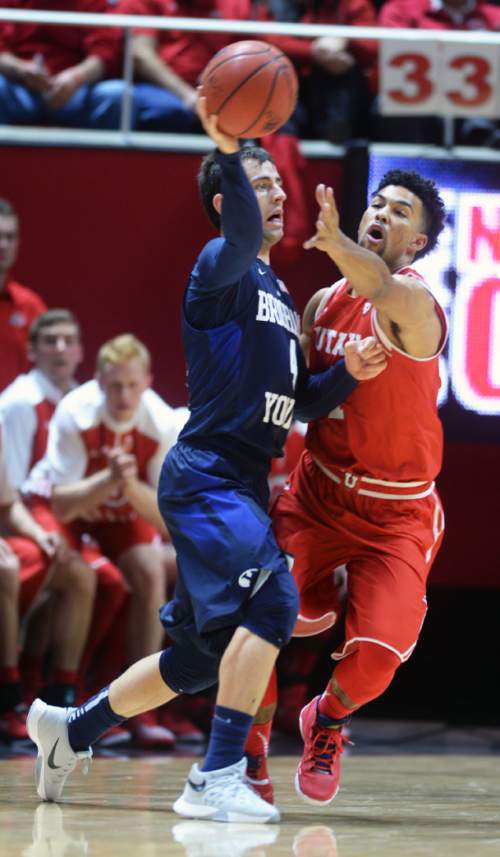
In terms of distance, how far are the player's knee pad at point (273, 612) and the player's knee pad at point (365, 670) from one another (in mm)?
454

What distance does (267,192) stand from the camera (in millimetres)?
4316

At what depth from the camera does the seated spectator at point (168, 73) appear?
24.7 feet

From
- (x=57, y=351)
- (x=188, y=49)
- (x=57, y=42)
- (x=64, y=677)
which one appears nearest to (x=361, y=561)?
(x=64, y=677)

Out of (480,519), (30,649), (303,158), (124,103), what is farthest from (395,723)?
(124,103)

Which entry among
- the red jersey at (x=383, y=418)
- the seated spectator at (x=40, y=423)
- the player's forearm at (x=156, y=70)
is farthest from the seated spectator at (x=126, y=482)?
the red jersey at (x=383, y=418)

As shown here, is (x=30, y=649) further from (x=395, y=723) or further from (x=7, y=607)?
(x=395, y=723)

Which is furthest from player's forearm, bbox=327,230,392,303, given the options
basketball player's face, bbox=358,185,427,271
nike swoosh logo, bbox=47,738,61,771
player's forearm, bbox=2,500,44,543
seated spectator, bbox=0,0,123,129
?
seated spectator, bbox=0,0,123,129

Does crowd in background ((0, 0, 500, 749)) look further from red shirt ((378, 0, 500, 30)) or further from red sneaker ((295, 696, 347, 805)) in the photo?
red sneaker ((295, 696, 347, 805))

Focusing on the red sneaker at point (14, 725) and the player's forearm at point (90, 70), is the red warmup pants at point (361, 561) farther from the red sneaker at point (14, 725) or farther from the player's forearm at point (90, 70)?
the player's forearm at point (90, 70)

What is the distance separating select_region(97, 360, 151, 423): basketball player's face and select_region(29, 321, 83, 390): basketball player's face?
0.26 metres

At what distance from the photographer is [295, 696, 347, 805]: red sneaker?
4234mm

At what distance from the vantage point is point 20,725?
632cm

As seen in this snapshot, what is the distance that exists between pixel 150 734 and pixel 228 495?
266 centimetres

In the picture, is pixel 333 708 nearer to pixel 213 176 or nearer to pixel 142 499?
pixel 213 176
